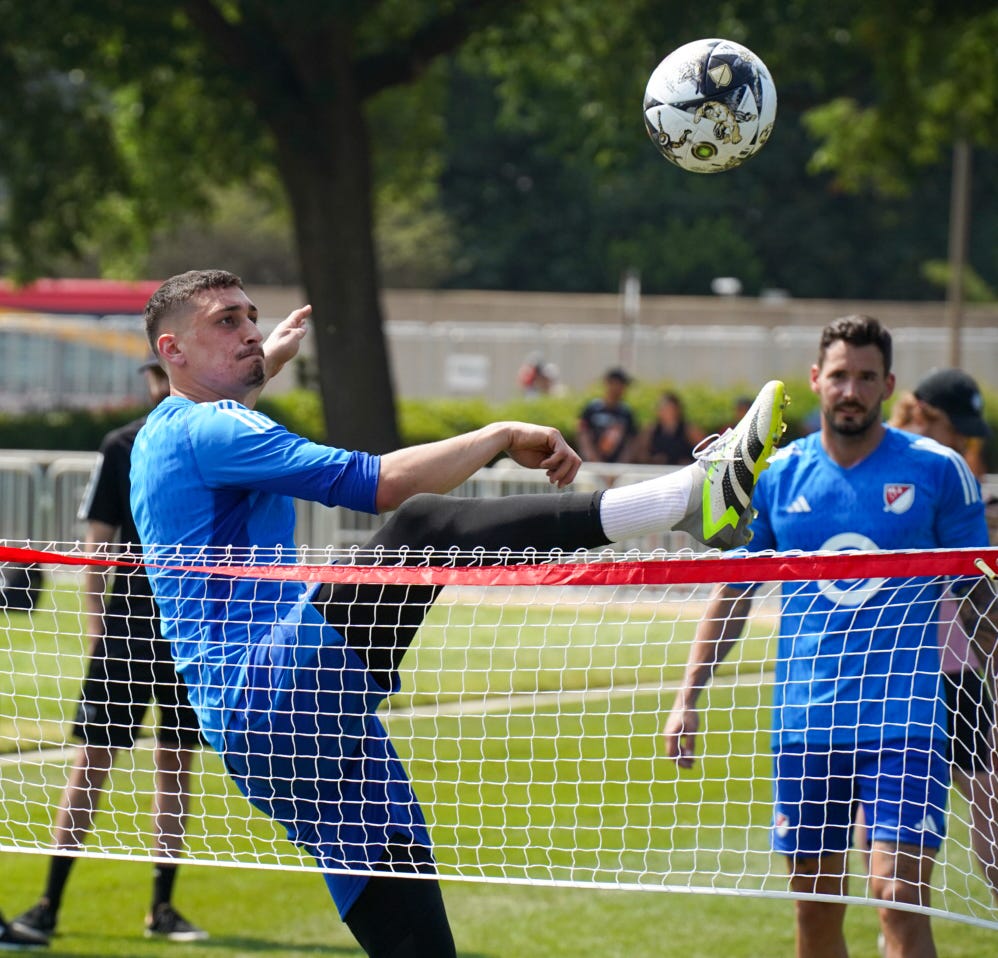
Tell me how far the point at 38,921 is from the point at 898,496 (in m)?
3.85

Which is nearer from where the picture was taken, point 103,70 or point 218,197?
point 103,70

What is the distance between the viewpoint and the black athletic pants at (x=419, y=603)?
13.9ft

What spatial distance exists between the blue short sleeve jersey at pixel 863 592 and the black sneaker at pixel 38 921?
3.17 m

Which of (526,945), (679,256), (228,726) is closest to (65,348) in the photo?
(526,945)

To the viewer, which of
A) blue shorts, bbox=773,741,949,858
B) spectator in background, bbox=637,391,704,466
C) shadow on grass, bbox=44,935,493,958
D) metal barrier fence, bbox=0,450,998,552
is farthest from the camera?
spectator in background, bbox=637,391,704,466

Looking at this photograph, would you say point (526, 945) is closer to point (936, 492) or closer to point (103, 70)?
point (936, 492)

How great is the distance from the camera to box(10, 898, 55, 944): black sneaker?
638 centimetres

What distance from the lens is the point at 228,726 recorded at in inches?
167

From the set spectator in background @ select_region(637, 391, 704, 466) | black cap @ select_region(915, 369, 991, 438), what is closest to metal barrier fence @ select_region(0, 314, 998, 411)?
spectator in background @ select_region(637, 391, 704, 466)

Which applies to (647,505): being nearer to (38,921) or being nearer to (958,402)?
(958,402)

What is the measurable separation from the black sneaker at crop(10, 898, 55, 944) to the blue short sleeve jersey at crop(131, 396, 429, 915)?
8.21ft

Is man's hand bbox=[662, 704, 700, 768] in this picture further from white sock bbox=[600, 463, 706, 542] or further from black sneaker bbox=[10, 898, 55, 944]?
black sneaker bbox=[10, 898, 55, 944]

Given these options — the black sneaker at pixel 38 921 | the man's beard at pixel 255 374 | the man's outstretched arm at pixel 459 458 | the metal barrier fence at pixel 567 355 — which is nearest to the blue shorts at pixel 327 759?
the man's outstretched arm at pixel 459 458

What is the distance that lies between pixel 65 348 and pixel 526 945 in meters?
20.5
